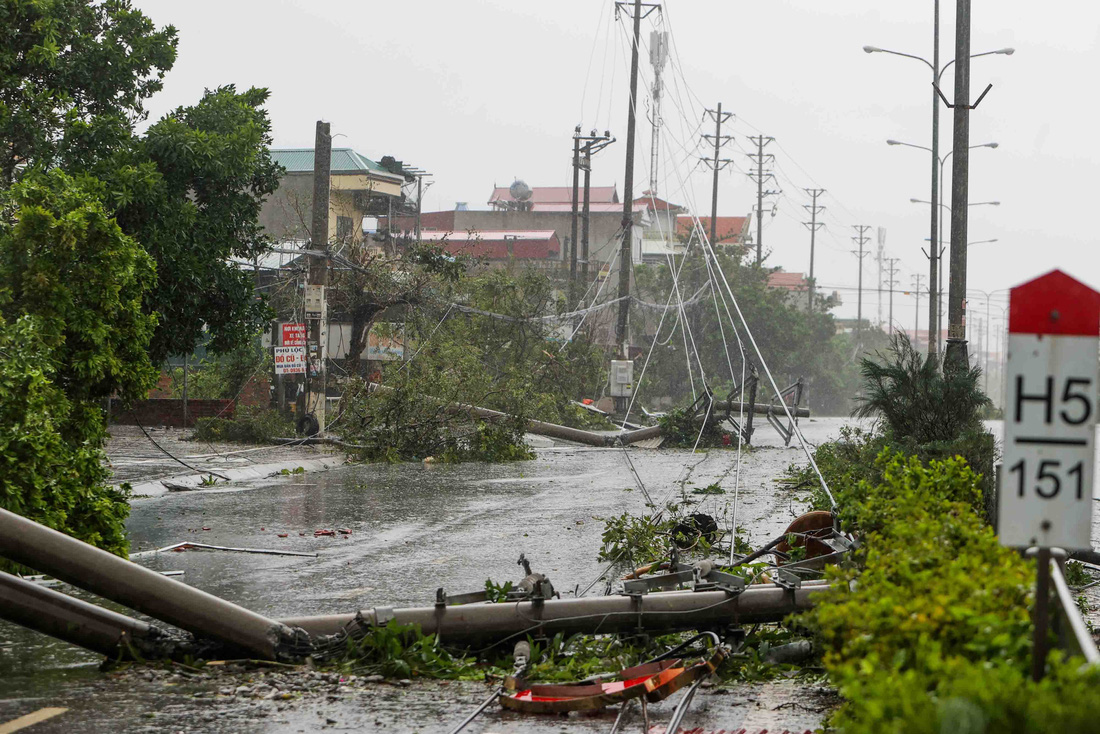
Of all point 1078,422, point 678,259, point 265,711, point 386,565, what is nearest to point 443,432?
point 386,565

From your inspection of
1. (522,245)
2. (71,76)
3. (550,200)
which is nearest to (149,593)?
(71,76)

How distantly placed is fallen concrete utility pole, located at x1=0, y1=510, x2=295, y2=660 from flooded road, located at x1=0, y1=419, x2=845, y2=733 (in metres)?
0.28

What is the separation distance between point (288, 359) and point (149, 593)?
18.7 meters

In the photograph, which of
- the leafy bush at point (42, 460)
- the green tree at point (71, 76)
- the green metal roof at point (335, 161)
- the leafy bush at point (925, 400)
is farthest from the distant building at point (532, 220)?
the leafy bush at point (42, 460)

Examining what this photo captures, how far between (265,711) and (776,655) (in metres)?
3.13

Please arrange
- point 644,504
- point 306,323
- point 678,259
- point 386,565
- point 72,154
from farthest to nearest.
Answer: point 678,259 < point 306,323 < point 644,504 < point 72,154 < point 386,565

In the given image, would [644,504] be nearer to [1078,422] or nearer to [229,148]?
[229,148]

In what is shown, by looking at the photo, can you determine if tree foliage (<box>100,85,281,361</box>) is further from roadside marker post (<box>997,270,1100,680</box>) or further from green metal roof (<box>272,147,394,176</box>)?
green metal roof (<box>272,147,394,176</box>)

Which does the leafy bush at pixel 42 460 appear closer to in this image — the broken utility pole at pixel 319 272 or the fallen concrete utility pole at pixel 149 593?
the fallen concrete utility pole at pixel 149 593

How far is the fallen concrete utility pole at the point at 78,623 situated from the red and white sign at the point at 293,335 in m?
18.5

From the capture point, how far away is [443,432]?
27.3 meters

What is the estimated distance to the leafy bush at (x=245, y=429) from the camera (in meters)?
29.2

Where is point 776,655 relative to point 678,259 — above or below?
below

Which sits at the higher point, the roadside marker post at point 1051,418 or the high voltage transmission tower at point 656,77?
the high voltage transmission tower at point 656,77
